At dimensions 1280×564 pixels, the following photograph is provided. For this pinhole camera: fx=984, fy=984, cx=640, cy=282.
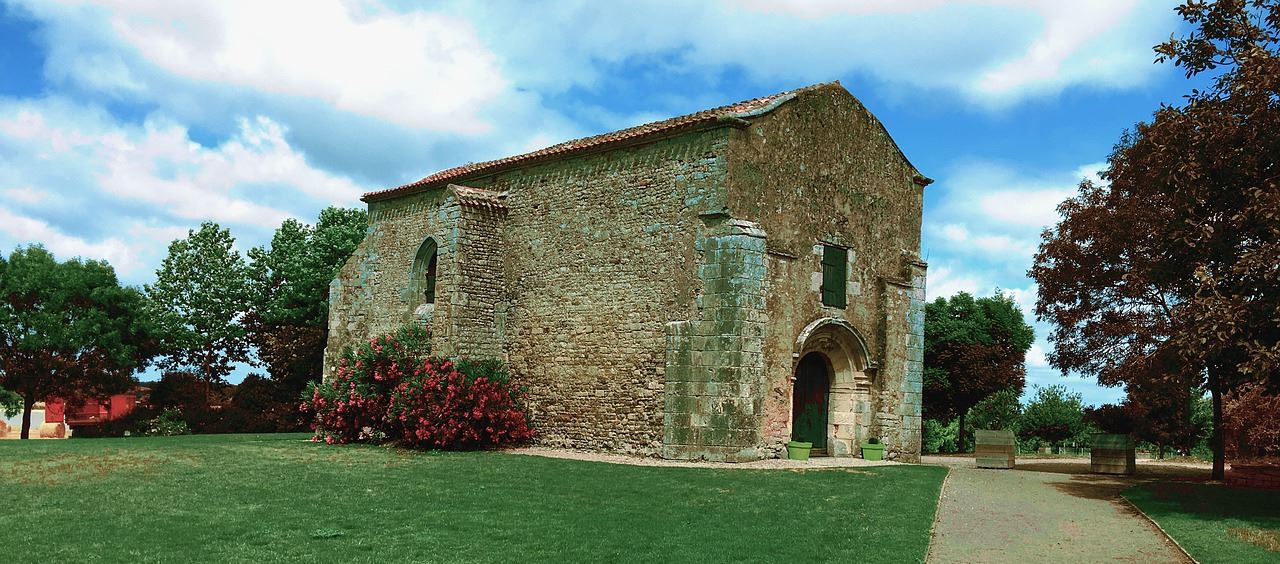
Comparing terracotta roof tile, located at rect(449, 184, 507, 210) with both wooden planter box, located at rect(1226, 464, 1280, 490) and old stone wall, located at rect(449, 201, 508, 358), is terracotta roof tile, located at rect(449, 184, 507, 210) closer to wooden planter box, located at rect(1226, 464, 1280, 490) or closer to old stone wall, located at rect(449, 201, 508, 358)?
old stone wall, located at rect(449, 201, 508, 358)

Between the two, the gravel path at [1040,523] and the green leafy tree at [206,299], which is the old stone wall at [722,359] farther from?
the green leafy tree at [206,299]

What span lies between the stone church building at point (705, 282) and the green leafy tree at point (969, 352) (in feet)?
33.5

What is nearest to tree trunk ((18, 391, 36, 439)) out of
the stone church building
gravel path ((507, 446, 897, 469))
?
the stone church building

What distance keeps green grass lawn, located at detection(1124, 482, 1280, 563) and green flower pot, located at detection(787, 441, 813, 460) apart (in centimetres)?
602

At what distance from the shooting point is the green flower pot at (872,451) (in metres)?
21.8

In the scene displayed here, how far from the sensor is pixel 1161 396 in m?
25.2

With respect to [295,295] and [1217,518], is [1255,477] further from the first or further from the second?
[295,295]

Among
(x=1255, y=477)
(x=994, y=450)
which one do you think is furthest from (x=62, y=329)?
(x=1255, y=477)

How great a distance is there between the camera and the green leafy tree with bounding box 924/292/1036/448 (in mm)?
32531

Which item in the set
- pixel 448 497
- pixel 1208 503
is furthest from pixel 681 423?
pixel 1208 503

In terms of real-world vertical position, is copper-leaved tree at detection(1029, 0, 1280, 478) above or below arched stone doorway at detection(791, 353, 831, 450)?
above

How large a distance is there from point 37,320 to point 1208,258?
31.1m

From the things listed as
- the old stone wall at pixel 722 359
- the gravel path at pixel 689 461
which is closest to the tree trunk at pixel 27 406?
the gravel path at pixel 689 461

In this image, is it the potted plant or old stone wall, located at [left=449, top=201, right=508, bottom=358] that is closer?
the potted plant
